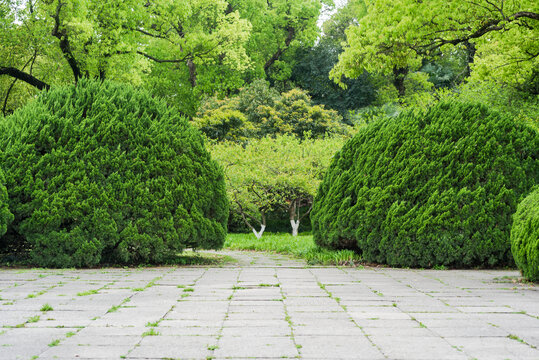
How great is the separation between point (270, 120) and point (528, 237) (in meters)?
19.6

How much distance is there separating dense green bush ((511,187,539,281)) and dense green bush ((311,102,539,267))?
1.19m

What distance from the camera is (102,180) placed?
8.30 meters

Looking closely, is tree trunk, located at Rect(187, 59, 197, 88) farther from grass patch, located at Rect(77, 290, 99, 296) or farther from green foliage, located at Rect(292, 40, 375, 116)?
grass patch, located at Rect(77, 290, 99, 296)

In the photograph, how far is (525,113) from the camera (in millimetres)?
15359

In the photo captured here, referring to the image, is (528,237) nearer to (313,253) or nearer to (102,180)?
(313,253)

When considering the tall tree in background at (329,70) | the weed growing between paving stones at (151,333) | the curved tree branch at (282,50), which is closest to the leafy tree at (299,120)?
the tall tree in background at (329,70)

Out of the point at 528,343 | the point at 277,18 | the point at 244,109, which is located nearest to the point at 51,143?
the point at 528,343

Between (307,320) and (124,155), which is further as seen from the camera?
(124,155)

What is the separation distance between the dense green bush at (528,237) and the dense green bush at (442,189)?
3.90 feet

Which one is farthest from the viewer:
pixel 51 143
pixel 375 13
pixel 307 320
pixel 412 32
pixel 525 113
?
pixel 525 113

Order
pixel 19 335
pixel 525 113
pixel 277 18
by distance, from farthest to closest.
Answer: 1. pixel 277 18
2. pixel 525 113
3. pixel 19 335

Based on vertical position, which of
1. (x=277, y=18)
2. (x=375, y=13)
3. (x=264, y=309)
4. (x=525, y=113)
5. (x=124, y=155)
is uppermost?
(x=277, y=18)

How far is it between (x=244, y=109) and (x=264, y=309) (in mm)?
22455

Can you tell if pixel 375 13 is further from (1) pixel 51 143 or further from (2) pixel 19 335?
(2) pixel 19 335
